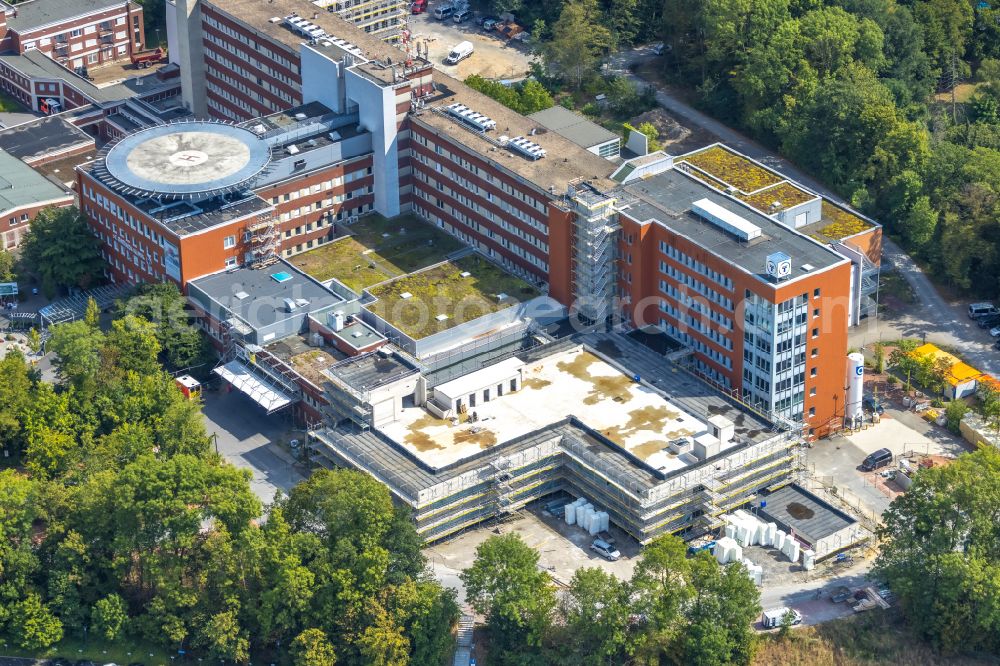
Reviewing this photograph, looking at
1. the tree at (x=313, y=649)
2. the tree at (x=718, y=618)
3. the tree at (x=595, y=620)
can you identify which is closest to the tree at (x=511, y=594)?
the tree at (x=595, y=620)

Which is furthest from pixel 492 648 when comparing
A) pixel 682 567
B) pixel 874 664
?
pixel 874 664

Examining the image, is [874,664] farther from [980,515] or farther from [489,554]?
[489,554]

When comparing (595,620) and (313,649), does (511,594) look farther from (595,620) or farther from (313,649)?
(313,649)

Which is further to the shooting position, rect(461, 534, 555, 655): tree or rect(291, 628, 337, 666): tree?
rect(291, 628, 337, 666): tree

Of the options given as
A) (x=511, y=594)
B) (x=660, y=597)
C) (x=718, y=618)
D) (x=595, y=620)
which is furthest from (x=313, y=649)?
(x=718, y=618)

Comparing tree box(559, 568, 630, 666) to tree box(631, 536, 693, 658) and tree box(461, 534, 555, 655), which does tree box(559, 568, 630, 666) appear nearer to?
tree box(631, 536, 693, 658)

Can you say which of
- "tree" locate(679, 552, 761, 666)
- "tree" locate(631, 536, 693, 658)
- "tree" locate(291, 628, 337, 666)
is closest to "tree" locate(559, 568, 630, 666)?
"tree" locate(631, 536, 693, 658)
